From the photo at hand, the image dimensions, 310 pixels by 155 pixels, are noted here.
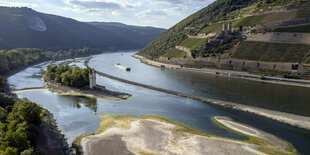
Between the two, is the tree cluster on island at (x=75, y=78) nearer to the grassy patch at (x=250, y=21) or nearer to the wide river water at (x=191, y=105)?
the wide river water at (x=191, y=105)

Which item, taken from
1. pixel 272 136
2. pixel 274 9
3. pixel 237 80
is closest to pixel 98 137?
pixel 272 136

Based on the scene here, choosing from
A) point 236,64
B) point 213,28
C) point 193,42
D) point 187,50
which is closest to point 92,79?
point 236,64

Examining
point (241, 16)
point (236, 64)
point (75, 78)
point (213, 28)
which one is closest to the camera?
point (75, 78)

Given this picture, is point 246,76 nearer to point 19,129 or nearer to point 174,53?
point 174,53

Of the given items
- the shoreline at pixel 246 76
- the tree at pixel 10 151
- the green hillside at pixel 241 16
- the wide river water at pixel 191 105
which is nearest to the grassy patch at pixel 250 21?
the green hillside at pixel 241 16

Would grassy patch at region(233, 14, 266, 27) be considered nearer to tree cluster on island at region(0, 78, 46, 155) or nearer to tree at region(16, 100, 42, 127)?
tree cluster on island at region(0, 78, 46, 155)
